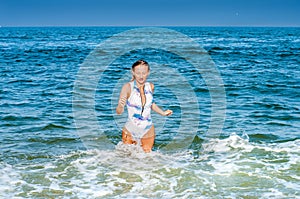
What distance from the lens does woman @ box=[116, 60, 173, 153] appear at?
7.68 metres

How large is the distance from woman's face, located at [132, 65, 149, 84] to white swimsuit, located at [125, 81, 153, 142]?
14 centimetres

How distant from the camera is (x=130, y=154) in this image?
8.83 meters

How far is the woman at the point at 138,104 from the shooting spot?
768 centimetres

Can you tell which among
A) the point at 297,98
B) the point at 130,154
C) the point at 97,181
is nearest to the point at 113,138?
the point at 130,154

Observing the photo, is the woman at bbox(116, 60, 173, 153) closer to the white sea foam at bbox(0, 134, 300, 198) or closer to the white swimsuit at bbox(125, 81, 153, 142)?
the white swimsuit at bbox(125, 81, 153, 142)

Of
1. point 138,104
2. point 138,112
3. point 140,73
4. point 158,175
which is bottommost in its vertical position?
point 158,175

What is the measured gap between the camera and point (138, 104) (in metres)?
7.89

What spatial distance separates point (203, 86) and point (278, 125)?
23.2ft

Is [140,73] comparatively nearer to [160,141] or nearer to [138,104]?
[138,104]

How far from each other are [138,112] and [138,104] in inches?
7.0

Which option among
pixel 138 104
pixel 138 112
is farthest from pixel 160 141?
pixel 138 104

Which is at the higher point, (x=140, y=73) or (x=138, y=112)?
(x=140, y=73)

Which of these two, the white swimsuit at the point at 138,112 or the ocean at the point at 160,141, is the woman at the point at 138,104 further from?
the ocean at the point at 160,141

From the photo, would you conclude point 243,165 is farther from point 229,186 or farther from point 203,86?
point 203,86
